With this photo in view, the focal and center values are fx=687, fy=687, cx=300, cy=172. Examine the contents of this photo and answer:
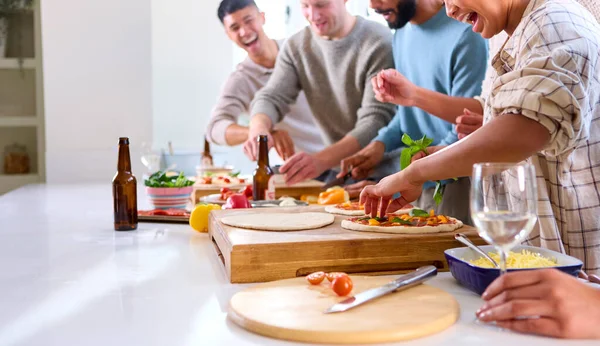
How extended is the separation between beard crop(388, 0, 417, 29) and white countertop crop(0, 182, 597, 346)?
122cm

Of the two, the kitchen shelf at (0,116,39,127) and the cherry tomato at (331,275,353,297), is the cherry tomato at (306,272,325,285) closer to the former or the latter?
Result: the cherry tomato at (331,275,353,297)

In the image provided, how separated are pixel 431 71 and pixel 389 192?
1.28 m

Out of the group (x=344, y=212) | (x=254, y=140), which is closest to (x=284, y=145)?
(x=254, y=140)

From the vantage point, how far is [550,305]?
3.11 feet

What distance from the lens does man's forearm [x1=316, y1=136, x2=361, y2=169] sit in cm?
294

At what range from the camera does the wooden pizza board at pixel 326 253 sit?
1.34 metres

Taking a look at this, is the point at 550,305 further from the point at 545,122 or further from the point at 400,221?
the point at 400,221

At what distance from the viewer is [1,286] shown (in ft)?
4.39

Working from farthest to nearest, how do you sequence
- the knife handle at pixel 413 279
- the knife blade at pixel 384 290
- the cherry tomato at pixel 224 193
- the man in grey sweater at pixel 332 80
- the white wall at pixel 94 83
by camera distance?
the white wall at pixel 94 83 → the man in grey sweater at pixel 332 80 → the cherry tomato at pixel 224 193 → the knife handle at pixel 413 279 → the knife blade at pixel 384 290

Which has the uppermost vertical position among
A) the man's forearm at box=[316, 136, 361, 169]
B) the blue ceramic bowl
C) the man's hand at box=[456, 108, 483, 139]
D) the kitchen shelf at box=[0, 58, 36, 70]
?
the kitchen shelf at box=[0, 58, 36, 70]

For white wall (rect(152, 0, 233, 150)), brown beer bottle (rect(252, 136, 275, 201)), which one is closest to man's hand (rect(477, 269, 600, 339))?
brown beer bottle (rect(252, 136, 275, 201))

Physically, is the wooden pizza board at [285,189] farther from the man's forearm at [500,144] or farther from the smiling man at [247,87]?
the man's forearm at [500,144]

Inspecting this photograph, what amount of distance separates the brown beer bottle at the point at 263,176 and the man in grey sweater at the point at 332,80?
448mm

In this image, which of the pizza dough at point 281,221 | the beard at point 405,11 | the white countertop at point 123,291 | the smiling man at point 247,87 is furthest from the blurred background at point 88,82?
the pizza dough at point 281,221
